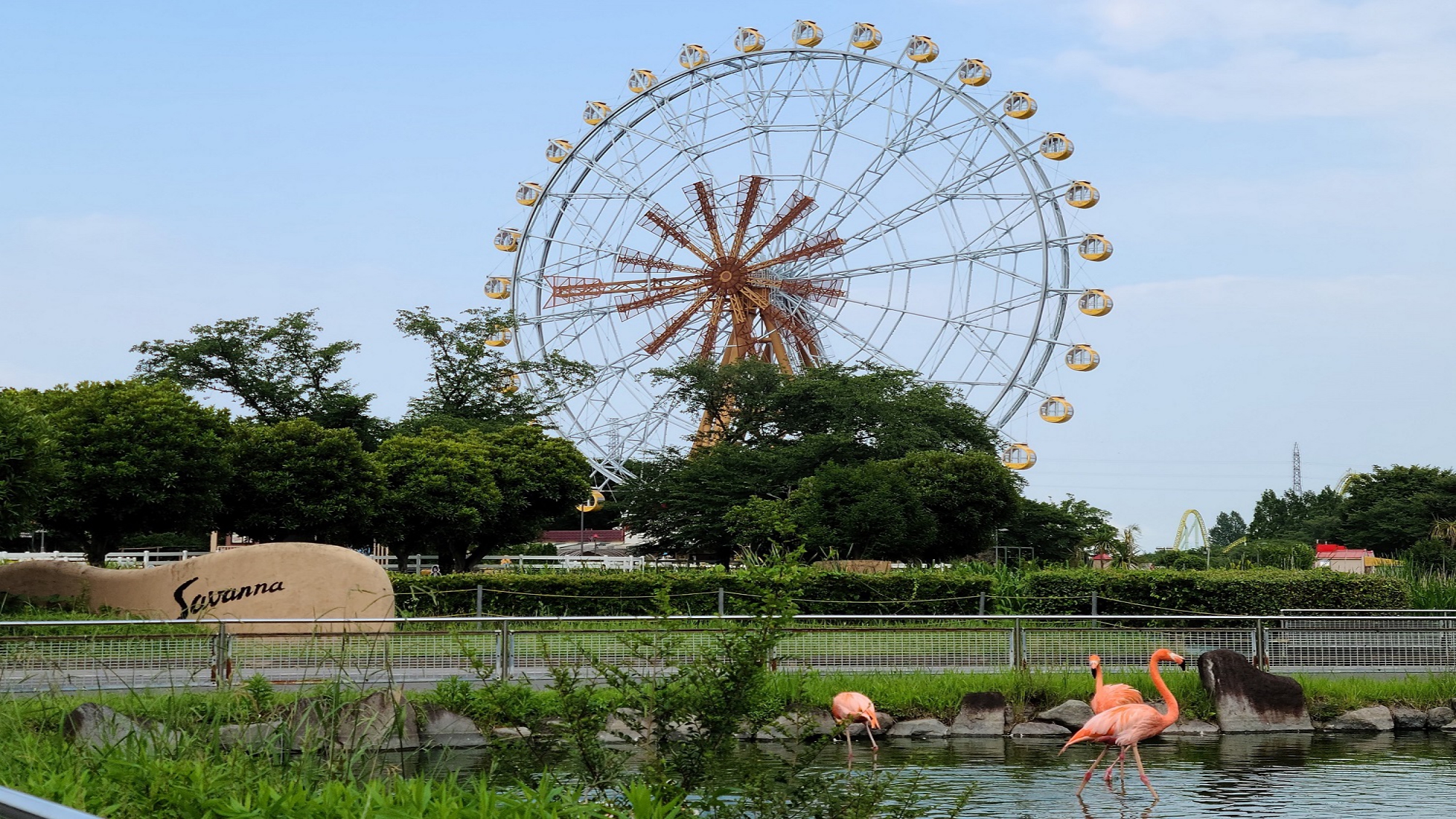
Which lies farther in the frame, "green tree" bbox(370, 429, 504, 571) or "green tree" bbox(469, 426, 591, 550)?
"green tree" bbox(469, 426, 591, 550)

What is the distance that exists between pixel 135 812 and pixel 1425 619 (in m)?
14.1

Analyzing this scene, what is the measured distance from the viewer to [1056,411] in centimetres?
4269

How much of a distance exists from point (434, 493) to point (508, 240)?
15946 millimetres

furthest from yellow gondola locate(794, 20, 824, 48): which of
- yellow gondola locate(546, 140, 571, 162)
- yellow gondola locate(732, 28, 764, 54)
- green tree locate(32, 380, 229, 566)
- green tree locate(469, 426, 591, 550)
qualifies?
green tree locate(32, 380, 229, 566)

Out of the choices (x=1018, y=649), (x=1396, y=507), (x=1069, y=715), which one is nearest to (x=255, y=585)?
(x=1018, y=649)

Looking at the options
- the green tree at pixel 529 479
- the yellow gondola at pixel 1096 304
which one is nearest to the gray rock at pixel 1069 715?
the green tree at pixel 529 479

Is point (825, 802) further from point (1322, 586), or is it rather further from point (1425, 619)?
point (1322, 586)

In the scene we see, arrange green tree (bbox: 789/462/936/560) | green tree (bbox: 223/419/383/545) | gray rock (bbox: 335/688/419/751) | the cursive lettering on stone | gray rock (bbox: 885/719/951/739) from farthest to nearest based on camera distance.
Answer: green tree (bbox: 789/462/936/560) → green tree (bbox: 223/419/383/545) → the cursive lettering on stone → gray rock (bbox: 885/719/951/739) → gray rock (bbox: 335/688/419/751)

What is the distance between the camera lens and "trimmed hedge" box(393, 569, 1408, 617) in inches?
865

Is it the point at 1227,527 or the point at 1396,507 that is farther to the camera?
the point at 1227,527

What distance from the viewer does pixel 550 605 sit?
23234mm

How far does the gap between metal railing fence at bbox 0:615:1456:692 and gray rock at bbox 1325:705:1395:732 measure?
147cm

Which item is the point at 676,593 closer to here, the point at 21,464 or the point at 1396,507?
the point at 21,464

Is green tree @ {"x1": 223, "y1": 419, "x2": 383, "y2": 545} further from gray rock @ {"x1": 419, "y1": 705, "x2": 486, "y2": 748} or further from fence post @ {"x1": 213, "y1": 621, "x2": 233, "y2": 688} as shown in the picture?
gray rock @ {"x1": 419, "y1": 705, "x2": 486, "y2": 748}
